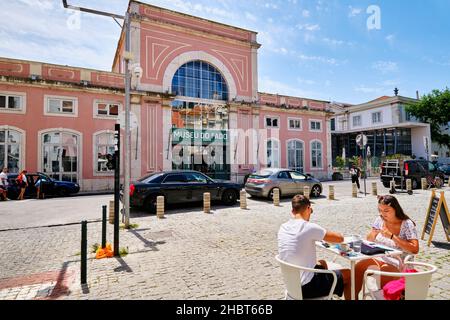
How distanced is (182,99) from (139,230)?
15888mm

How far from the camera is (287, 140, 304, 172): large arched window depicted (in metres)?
25.8

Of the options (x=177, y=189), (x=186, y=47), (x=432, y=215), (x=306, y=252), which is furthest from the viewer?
(x=186, y=47)

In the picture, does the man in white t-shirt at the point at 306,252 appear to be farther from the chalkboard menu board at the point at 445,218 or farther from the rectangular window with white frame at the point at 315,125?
the rectangular window with white frame at the point at 315,125

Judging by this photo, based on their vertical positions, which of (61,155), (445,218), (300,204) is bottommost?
(445,218)

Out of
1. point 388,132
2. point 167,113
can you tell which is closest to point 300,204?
point 167,113

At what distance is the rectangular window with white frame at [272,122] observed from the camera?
81.7 ft

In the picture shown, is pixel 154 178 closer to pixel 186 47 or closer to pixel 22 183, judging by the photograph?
pixel 22 183

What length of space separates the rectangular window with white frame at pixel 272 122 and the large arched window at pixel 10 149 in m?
19.1

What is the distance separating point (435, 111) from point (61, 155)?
1803 inches

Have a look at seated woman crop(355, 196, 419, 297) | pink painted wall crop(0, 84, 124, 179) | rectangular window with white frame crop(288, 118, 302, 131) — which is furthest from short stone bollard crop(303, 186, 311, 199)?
rectangular window with white frame crop(288, 118, 302, 131)

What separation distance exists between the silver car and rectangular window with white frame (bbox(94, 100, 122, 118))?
39.3ft

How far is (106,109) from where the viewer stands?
61.8 feet

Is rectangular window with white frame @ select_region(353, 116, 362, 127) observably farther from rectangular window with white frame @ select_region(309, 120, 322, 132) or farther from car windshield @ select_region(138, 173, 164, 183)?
car windshield @ select_region(138, 173, 164, 183)
